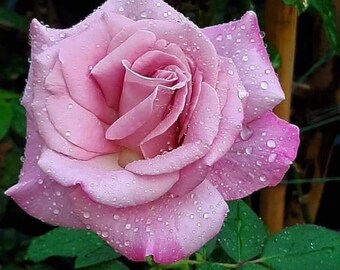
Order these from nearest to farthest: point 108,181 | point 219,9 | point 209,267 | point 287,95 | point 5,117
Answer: point 108,181
point 209,267
point 5,117
point 287,95
point 219,9

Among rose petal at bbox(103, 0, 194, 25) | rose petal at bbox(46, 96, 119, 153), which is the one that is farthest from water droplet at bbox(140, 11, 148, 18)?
rose petal at bbox(46, 96, 119, 153)

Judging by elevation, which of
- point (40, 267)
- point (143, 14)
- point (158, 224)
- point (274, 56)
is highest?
point (143, 14)

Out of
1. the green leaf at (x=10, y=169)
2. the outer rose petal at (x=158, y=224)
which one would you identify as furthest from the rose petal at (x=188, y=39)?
the green leaf at (x=10, y=169)

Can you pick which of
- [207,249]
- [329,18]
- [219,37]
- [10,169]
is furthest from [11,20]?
[219,37]

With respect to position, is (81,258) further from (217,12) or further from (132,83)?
(217,12)

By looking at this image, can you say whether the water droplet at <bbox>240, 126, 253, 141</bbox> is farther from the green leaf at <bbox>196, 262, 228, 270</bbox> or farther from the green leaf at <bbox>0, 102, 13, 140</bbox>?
the green leaf at <bbox>0, 102, 13, 140</bbox>

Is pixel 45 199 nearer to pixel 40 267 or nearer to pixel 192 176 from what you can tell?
pixel 192 176
